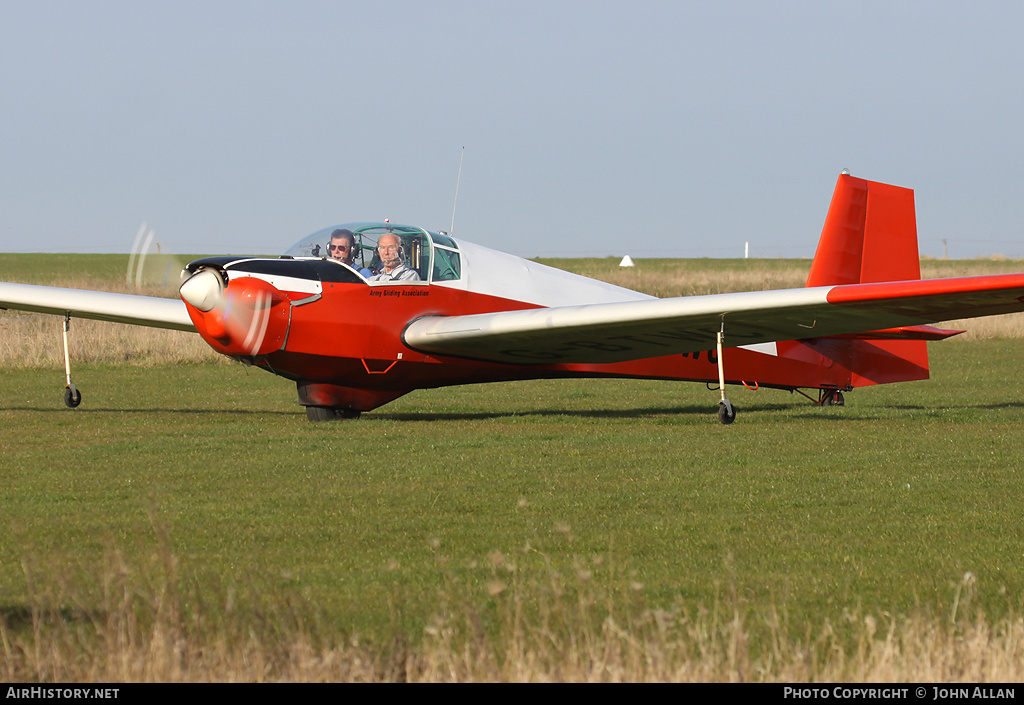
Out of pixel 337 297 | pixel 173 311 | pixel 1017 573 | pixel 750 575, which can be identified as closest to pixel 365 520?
pixel 750 575

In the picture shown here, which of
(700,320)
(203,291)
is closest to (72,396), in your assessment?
(203,291)

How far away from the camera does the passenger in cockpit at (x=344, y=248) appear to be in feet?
40.1

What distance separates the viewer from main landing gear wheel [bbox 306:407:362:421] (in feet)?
42.5

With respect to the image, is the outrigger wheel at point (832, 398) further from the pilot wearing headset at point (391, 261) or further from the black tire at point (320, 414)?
the black tire at point (320, 414)

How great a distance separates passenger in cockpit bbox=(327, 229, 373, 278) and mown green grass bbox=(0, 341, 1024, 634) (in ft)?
5.94

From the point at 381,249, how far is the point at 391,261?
7.3 inches

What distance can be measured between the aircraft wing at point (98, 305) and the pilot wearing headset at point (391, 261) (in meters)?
3.36

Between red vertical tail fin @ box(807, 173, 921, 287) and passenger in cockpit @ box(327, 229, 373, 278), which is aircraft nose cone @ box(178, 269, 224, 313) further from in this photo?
red vertical tail fin @ box(807, 173, 921, 287)

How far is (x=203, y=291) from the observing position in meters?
11.2

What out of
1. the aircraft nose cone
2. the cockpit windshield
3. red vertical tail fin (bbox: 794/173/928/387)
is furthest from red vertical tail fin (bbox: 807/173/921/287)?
the aircraft nose cone

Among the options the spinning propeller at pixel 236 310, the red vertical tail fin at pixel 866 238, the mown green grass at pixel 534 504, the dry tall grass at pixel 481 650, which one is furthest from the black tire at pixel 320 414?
the dry tall grass at pixel 481 650

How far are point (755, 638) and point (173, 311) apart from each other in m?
11.5

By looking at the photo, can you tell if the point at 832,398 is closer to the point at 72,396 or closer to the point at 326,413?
the point at 326,413

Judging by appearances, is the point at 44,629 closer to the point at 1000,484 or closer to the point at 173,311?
the point at 1000,484
